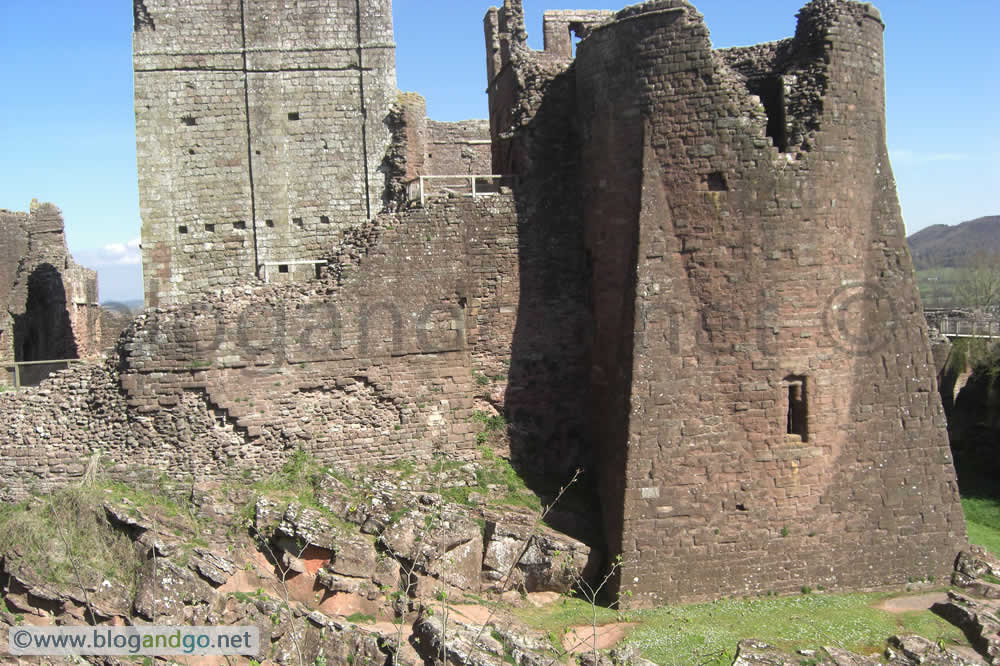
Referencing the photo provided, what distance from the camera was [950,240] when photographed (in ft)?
525

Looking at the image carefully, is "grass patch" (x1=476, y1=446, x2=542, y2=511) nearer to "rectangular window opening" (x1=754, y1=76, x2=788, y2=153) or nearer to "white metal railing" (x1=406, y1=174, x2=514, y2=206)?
"white metal railing" (x1=406, y1=174, x2=514, y2=206)

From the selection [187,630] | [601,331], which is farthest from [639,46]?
[187,630]

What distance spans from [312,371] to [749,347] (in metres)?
6.42

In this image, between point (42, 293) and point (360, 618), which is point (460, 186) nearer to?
point (360, 618)

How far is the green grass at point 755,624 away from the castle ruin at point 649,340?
33 centimetres

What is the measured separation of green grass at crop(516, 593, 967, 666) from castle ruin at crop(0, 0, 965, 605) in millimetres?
326

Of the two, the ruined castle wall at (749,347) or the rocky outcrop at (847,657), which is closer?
the rocky outcrop at (847,657)

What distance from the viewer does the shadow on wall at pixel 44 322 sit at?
20.9 metres

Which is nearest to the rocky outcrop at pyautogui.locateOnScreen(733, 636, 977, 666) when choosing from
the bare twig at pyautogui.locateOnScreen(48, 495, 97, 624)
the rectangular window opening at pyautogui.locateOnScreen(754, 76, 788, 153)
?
the rectangular window opening at pyautogui.locateOnScreen(754, 76, 788, 153)

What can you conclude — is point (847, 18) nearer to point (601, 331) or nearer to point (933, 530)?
point (601, 331)

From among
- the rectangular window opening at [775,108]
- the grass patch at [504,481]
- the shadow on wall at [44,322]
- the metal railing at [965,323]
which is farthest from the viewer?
the metal railing at [965,323]

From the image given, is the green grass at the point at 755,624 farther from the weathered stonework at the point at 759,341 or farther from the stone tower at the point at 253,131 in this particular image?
the stone tower at the point at 253,131

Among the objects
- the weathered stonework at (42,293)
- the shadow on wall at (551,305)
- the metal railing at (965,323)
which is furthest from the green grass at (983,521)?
the weathered stonework at (42,293)

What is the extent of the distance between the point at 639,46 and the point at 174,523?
9237 mm
